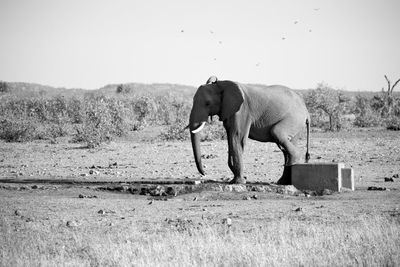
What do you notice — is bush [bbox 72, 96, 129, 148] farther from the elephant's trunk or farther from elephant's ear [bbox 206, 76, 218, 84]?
the elephant's trunk

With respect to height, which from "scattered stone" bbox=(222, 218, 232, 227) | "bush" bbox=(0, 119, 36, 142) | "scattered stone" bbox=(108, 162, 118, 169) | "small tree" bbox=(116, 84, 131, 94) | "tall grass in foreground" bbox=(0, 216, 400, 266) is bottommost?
"small tree" bbox=(116, 84, 131, 94)

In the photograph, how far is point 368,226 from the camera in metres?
10.4

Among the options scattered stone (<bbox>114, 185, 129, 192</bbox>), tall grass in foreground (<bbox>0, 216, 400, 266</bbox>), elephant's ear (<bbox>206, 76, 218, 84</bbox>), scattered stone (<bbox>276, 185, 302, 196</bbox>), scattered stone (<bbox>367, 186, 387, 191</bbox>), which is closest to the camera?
tall grass in foreground (<bbox>0, 216, 400, 266</bbox>)

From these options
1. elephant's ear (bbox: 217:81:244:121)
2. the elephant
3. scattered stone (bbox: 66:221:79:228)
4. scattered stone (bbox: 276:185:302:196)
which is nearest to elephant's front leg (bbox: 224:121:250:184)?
the elephant

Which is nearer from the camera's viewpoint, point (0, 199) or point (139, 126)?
point (0, 199)

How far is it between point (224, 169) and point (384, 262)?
36.2ft

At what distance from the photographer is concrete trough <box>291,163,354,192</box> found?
577 inches

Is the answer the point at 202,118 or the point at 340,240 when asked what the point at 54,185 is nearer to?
the point at 202,118

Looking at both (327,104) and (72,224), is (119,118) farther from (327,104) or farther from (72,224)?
→ (72,224)

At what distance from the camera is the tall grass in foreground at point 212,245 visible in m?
8.77

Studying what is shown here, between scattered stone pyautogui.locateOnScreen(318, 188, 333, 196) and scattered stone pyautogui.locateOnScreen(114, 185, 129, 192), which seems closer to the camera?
scattered stone pyautogui.locateOnScreen(318, 188, 333, 196)

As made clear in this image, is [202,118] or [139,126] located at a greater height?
[202,118]

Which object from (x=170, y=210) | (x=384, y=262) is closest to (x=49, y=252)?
(x=170, y=210)

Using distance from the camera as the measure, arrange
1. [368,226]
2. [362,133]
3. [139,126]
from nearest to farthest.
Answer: [368,226] < [362,133] < [139,126]
